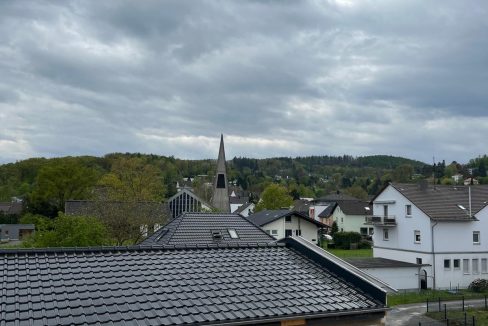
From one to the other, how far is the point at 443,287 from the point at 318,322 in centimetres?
2884

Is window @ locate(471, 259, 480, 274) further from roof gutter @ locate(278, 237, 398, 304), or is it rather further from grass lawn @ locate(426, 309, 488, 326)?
roof gutter @ locate(278, 237, 398, 304)

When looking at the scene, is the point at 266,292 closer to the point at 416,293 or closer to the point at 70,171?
the point at 416,293

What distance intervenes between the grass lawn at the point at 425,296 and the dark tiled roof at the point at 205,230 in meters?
10.2

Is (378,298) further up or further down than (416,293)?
further up

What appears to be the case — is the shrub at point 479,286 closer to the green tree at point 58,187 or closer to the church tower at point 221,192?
the church tower at point 221,192

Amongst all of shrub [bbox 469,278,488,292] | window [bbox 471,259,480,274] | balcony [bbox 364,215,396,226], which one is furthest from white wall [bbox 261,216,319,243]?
shrub [bbox 469,278,488,292]

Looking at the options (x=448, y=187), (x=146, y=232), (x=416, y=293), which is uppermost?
(x=448, y=187)

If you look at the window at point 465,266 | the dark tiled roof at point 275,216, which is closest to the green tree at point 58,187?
the dark tiled roof at point 275,216

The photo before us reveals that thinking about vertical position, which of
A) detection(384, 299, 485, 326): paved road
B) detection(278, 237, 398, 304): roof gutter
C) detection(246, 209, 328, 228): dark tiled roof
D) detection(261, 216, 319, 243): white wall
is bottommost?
detection(384, 299, 485, 326): paved road

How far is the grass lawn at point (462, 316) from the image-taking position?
23.3 metres

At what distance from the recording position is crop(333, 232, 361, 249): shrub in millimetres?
59750

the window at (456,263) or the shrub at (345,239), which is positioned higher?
the window at (456,263)

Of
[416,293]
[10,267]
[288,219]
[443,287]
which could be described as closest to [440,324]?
[416,293]

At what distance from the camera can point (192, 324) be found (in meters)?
7.92
